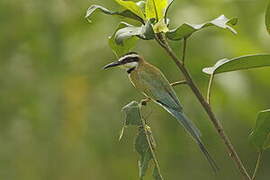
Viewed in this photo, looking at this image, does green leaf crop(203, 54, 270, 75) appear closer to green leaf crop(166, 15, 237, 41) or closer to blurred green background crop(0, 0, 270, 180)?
green leaf crop(166, 15, 237, 41)

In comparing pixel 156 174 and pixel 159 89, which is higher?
pixel 159 89

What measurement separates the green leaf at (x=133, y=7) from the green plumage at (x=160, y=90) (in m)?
0.13

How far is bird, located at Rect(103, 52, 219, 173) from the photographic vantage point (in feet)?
3.59

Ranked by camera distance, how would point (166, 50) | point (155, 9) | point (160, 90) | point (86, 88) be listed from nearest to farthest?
point (166, 50), point (155, 9), point (160, 90), point (86, 88)

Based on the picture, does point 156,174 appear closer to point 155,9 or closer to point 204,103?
point 204,103

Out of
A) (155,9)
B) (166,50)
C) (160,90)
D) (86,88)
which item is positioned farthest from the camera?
(86,88)

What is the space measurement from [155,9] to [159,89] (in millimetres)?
159

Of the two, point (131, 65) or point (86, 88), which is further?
point (86, 88)

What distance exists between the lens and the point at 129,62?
1.21 metres

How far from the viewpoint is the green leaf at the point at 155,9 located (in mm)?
1057

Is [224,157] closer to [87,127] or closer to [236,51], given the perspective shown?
[87,127]

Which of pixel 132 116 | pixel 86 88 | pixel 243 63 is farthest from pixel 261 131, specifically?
pixel 86 88

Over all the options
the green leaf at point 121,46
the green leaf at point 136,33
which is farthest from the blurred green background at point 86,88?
the green leaf at point 136,33

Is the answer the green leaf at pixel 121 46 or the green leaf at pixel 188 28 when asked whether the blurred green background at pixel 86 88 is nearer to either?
the green leaf at pixel 121 46
